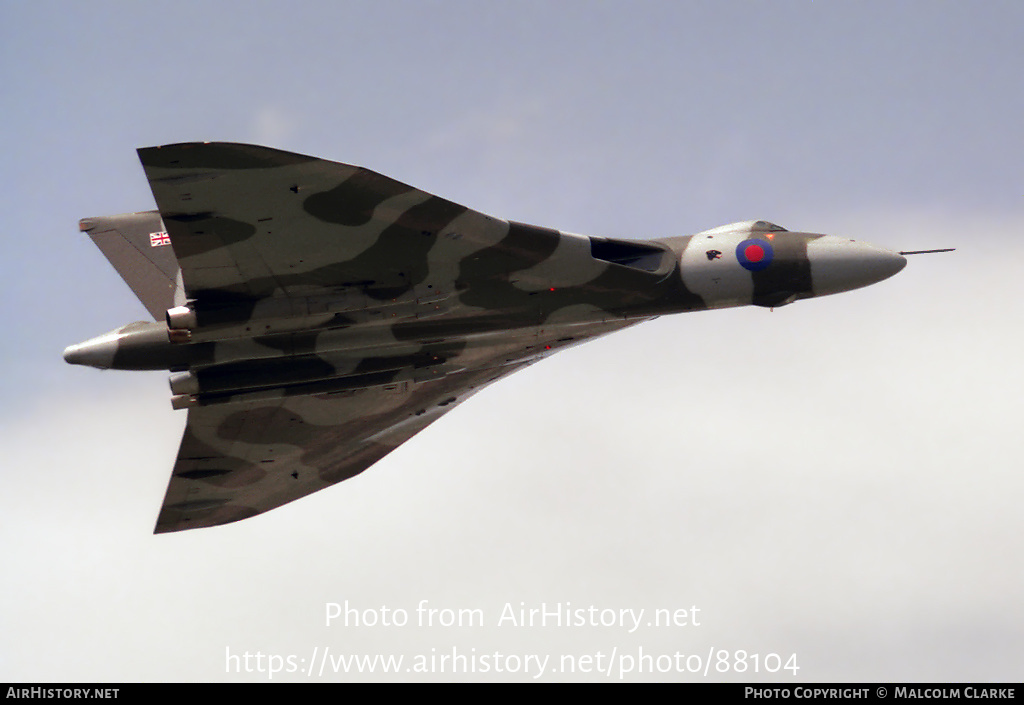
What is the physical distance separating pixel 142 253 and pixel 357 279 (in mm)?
5202

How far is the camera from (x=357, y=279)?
2136cm

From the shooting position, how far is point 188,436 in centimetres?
2539

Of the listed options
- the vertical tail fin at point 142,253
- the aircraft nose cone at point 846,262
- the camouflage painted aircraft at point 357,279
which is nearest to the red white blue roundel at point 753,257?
the camouflage painted aircraft at point 357,279

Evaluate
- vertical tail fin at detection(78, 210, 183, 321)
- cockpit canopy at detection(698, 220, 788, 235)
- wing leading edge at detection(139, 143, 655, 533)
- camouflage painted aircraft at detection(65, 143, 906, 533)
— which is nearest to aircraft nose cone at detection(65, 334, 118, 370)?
camouflage painted aircraft at detection(65, 143, 906, 533)

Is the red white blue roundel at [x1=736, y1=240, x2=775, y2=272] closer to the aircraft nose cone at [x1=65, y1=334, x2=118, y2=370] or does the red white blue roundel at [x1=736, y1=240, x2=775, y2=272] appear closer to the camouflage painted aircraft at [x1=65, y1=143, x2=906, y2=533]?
the camouflage painted aircraft at [x1=65, y1=143, x2=906, y2=533]

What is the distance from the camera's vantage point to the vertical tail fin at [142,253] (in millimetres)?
23266

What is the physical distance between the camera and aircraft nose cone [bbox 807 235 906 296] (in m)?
23.0

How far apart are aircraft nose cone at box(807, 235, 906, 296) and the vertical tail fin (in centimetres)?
1241

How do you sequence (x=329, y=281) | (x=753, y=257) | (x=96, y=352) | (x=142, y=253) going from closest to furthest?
(x=329, y=281)
(x=96, y=352)
(x=753, y=257)
(x=142, y=253)

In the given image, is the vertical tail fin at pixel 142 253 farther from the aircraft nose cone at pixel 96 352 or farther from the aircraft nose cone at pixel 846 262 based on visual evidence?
the aircraft nose cone at pixel 846 262

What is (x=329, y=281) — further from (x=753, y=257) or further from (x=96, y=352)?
(x=753, y=257)

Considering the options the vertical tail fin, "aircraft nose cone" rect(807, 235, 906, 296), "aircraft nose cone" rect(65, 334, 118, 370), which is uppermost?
the vertical tail fin

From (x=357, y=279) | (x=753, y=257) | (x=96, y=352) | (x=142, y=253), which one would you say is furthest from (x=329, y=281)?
(x=753, y=257)

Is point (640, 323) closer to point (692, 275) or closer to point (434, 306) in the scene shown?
point (692, 275)
